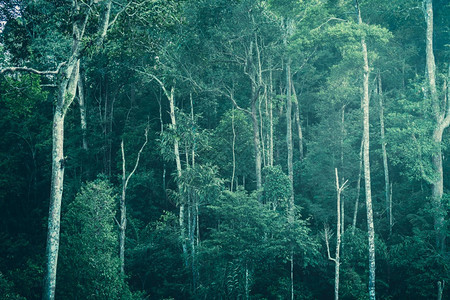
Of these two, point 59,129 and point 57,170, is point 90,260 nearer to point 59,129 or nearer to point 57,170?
point 57,170

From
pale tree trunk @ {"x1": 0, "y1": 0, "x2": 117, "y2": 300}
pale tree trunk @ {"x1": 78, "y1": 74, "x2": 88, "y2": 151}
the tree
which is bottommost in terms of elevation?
the tree

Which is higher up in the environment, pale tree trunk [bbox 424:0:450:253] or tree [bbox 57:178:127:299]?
pale tree trunk [bbox 424:0:450:253]

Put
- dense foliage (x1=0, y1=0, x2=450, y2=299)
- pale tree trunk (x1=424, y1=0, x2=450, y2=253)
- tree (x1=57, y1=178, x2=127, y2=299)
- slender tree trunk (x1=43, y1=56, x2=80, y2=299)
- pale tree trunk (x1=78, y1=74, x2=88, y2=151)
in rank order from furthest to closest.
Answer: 1. pale tree trunk (x1=78, y1=74, x2=88, y2=151)
2. pale tree trunk (x1=424, y1=0, x2=450, y2=253)
3. dense foliage (x1=0, y1=0, x2=450, y2=299)
4. tree (x1=57, y1=178, x2=127, y2=299)
5. slender tree trunk (x1=43, y1=56, x2=80, y2=299)

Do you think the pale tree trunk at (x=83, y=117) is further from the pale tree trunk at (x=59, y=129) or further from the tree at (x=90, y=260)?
the pale tree trunk at (x=59, y=129)

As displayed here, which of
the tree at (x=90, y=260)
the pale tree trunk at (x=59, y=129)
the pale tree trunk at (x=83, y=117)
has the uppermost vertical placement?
the pale tree trunk at (x=83, y=117)

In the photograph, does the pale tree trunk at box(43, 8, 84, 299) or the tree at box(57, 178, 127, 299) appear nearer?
the pale tree trunk at box(43, 8, 84, 299)

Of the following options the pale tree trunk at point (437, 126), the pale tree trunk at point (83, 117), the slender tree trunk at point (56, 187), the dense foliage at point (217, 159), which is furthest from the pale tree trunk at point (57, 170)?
the pale tree trunk at point (437, 126)

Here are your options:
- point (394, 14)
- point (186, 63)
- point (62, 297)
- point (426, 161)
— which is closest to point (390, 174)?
point (426, 161)

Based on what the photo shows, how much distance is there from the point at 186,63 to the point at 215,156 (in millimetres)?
6006

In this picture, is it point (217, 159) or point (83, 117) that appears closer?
point (217, 159)

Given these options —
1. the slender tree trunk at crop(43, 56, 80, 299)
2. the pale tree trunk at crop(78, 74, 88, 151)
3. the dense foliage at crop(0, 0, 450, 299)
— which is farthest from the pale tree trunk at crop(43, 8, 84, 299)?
the pale tree trunk at crop(78, 74, 88, 151)

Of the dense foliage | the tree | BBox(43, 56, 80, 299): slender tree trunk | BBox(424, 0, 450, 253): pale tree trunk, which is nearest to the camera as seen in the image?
BBox(43, 56, 80, 299): slender tree trunk

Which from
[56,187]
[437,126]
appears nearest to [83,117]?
[56,187]

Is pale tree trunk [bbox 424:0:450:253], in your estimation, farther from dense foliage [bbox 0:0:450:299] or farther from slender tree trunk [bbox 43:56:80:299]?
slender tree trunk [bbox 43:56:80:299]
